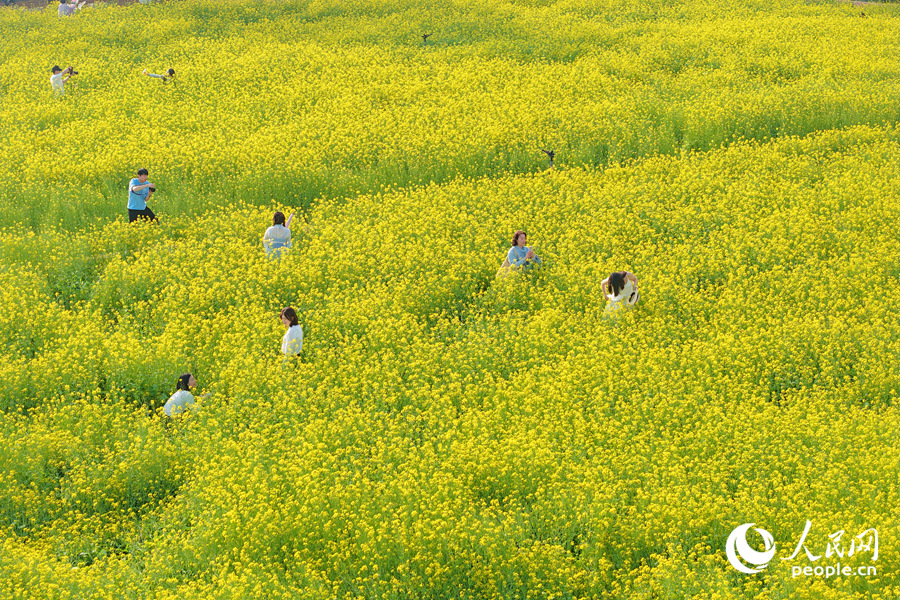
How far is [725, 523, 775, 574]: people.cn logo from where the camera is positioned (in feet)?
23.7

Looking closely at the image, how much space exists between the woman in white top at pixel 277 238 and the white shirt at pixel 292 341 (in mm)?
3006

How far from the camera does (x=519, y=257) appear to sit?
42.5ft

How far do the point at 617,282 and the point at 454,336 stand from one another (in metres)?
2.49

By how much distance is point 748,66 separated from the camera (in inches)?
935

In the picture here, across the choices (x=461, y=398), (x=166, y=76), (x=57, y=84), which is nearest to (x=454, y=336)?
(x=461, y=398)

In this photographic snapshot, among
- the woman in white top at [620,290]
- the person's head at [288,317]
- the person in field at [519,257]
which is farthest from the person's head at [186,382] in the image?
Result: the woman in white top at [620,290]

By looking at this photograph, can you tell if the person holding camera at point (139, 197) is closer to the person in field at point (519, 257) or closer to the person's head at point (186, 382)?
the person's head at point (186, 382)

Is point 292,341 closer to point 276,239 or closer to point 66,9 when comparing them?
point 276,239

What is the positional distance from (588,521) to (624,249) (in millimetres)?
7019

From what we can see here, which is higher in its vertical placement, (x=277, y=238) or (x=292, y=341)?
(x=277, y=238)

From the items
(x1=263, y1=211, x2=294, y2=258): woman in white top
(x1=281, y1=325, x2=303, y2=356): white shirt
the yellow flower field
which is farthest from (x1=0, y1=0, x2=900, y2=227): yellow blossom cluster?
(x1=281, y1=325, x2=303, y2=356): white shirt

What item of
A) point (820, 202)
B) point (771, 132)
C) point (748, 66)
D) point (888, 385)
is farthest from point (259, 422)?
point (748, 66)

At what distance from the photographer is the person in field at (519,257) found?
12.7 m

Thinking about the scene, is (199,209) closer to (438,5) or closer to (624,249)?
(624,249)
